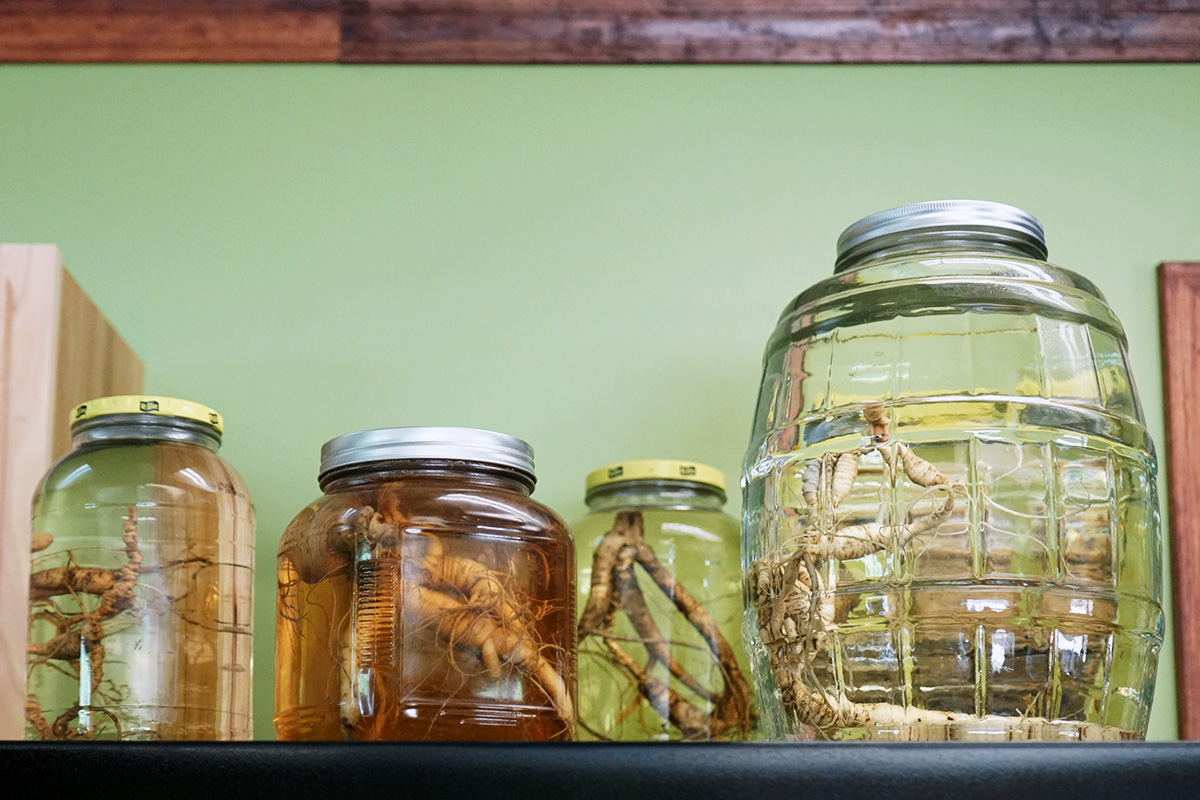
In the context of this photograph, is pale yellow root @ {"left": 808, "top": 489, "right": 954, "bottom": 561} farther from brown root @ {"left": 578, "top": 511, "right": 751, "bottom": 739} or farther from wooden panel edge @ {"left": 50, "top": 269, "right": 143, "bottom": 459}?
wooden panel edge @ {"left": 50, "top": 269, "right": 143, "bottom": 459}

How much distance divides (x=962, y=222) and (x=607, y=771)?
0.41m

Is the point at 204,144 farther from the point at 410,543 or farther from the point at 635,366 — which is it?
the point at 410,543

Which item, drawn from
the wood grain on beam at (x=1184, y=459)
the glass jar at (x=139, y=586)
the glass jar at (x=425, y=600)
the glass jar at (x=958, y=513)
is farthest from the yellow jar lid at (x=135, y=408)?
the wood grain on beam at (x=1184, y=459)

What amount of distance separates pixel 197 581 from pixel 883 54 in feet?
2.67

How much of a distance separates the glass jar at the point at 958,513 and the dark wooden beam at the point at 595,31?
49 cm

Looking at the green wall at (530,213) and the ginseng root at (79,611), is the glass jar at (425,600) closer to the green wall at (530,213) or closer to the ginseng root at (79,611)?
the ginseng root at (79,611)

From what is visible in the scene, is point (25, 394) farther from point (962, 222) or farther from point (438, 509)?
point (962, 222)

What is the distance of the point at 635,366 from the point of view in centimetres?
111

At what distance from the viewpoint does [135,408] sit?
0.82 metres

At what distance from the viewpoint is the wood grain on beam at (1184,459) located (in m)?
1.03

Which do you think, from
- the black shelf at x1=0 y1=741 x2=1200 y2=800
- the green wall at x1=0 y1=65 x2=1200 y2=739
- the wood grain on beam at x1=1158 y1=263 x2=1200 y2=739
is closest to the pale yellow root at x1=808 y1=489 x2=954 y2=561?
the black shelf at x1=0 y1=741 x2=1200 y2=800

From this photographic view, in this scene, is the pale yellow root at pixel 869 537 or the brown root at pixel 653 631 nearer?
the pale yellow root at pixel 869 537

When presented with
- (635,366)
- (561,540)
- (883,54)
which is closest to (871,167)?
(883,54)

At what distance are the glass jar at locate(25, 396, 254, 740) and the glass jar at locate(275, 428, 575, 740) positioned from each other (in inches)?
3.2
